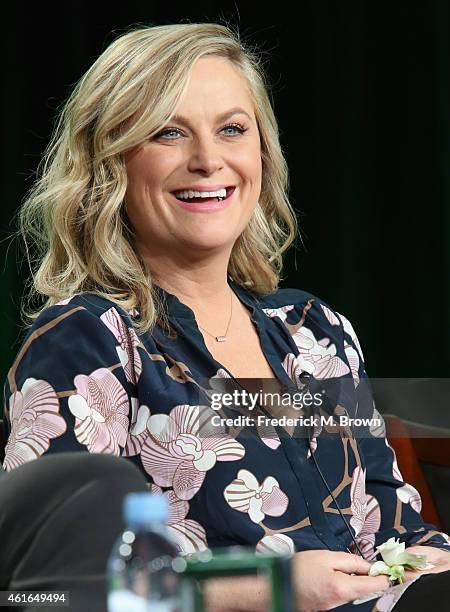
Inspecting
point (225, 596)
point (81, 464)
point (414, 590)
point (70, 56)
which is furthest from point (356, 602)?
point (70, 56)

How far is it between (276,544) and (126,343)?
0.32m

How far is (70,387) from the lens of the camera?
4.37 feet

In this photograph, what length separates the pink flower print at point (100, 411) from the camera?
1307 millimetres

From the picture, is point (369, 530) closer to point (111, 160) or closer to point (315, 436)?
point (315, 436)

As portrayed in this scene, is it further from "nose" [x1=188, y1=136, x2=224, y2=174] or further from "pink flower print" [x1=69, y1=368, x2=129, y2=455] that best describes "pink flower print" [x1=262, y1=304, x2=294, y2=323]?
"pink flower print" [x1=69, y1=368, x2=129, y2=455]

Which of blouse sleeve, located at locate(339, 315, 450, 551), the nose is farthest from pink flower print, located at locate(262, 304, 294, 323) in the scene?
the nose

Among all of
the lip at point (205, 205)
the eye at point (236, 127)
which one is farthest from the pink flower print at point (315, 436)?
the eye at point (236, 127)

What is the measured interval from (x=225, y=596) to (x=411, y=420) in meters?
0.86

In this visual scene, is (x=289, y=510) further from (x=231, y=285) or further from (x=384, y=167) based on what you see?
(x=384, y=167)

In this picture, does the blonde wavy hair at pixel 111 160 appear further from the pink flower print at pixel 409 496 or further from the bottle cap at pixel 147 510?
the bottle cap at pixel 147 510

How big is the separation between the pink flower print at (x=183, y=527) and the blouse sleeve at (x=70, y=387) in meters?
0.09

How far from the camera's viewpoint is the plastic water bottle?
571mm

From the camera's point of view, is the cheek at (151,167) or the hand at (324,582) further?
the cheek at (151,167)

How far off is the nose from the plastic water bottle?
985 mm
